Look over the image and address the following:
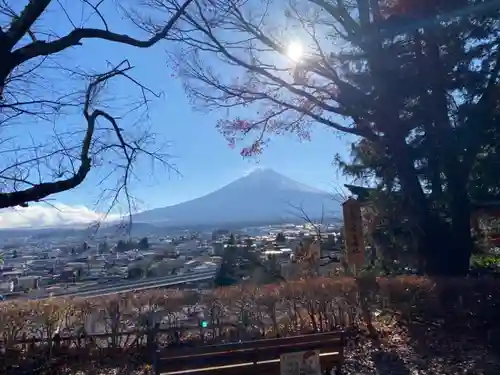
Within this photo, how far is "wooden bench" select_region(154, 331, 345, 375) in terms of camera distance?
6.01 m

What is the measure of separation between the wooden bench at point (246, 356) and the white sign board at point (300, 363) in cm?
46

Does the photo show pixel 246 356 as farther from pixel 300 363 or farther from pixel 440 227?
pixel 440 227

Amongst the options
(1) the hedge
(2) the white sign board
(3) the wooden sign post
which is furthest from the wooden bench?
(3) the wooden sign post

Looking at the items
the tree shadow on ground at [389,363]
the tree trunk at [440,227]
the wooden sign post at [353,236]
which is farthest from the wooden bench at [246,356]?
the tree trunk at [440,227]

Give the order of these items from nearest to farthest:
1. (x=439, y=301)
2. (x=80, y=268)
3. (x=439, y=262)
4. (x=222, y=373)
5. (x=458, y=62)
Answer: (x=222, y=373) → (x=439, y=301) → (x=458, y=62) → (x=439, y=262) → (x=80, y=268)

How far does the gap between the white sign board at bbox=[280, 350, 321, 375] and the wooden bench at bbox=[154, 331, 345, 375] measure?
457 millimetres

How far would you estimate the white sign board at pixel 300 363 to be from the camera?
571 centimetres

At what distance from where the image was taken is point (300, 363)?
227 inches

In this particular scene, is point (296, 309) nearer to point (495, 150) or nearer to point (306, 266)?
point (306, 266)

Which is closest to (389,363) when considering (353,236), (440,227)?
(353,236)

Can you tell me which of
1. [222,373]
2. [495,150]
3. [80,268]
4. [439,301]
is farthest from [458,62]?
[80,268]

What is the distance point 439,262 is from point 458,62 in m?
4.57

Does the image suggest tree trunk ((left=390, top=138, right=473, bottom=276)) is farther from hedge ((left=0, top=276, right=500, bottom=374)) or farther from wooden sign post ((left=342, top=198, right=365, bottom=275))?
hedge ((left=0, top=276, right=500, bottom=374))

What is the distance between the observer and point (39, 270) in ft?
53.4
